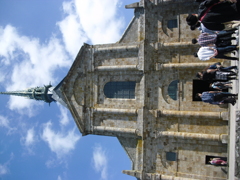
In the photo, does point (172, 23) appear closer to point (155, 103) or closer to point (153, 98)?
point (153, 98)

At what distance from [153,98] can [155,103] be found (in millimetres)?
465

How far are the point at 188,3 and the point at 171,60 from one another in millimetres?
4900

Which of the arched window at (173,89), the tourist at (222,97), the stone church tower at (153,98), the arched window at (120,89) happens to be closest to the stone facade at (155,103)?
the stone church tower at (153,98)

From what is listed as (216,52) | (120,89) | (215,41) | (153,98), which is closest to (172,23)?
(153,98)

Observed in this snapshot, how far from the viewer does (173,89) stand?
21.8 m

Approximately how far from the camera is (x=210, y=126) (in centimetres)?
2011

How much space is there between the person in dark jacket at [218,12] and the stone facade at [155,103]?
340 inches

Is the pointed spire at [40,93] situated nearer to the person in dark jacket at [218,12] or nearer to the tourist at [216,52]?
the tourist at [216,52]

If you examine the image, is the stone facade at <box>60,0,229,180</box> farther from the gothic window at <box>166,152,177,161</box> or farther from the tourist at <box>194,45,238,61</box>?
the tourist at <box>194,45,238,61</box>

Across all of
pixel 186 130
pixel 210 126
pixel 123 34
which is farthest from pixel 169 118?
pixel 123 34

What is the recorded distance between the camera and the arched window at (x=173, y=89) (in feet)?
71.2

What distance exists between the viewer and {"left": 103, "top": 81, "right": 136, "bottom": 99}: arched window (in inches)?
920

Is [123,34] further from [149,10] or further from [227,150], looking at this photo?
[227,150]

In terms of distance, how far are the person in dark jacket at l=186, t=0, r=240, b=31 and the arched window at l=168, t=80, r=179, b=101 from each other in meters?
9.57
